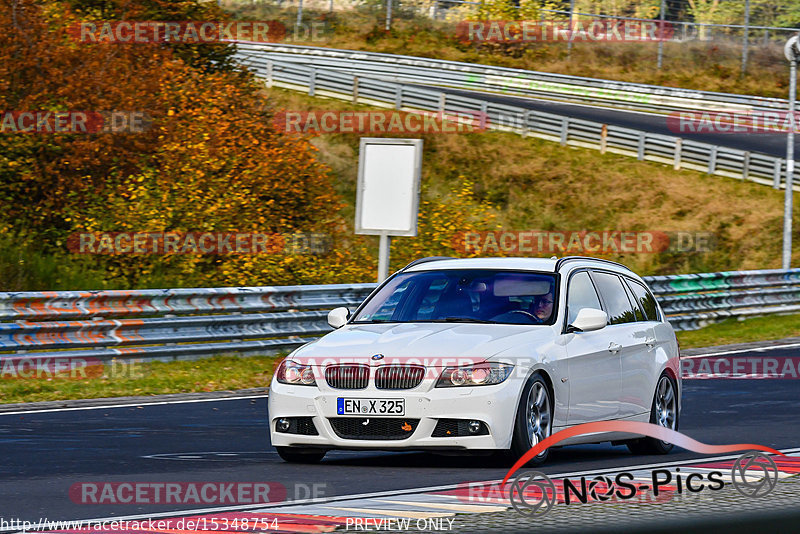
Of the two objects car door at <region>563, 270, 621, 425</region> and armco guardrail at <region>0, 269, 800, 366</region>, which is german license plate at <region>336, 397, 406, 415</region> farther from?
armco guardrail at <region>0, 269, 800, 366</region>

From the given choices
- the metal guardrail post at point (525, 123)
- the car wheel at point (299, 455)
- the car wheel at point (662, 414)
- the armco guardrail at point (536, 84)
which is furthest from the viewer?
the armco guardrail at point (536, 84)

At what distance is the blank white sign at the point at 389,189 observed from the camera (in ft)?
54.8

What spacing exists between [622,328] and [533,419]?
1764mm

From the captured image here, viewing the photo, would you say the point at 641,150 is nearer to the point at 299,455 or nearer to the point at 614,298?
the point at 614,298

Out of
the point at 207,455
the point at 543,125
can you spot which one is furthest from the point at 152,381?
the point at 543,125

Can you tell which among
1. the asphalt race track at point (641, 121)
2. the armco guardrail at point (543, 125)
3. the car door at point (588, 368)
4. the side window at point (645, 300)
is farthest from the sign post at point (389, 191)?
the asphalt race track at point (641, 121)

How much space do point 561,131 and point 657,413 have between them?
32743mm

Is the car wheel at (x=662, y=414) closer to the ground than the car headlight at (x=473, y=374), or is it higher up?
closer to the ground

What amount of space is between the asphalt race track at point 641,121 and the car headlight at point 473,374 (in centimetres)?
3529

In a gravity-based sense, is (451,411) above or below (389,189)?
below

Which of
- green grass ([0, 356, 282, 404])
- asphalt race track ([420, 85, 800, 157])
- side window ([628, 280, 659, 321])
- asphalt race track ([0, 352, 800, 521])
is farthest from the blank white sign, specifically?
asphalt race track ([420, 85, 800, 157])

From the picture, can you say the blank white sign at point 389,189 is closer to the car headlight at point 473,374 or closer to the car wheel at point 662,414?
the car wheel at point 662,414

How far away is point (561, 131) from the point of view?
42969 mm

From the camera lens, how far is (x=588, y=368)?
976 cm
